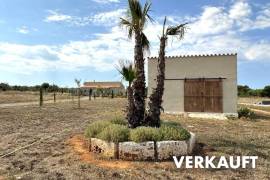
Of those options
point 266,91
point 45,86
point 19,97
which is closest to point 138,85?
point 19,97

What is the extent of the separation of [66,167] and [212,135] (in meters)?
7.01

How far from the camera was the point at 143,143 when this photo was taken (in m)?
9.48

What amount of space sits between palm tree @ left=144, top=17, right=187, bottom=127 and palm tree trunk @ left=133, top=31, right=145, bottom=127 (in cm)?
25

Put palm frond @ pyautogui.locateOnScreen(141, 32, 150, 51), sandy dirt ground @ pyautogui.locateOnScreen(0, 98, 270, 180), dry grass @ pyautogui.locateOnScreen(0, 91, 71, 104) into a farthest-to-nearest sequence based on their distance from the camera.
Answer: dry grass @ pyautogui.locateOnScreen(0, 91, 71, 104), palm frond @ pyautogui.locateOnScreen(141, 32, 150, 51), sandy dirt ground @ pyautogui.locateOnScreen(0, 98, 270, 180)

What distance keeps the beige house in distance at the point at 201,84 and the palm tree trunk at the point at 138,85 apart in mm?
11424

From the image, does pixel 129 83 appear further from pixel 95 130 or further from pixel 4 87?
pixel 4 87

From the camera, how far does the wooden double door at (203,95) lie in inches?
882

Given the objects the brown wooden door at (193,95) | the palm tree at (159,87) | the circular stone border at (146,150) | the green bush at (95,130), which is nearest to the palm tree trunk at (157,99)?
the palm tree at (159,87)

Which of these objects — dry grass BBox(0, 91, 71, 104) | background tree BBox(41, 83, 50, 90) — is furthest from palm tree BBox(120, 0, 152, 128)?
background tree BBox(41, 83, 50, 90)

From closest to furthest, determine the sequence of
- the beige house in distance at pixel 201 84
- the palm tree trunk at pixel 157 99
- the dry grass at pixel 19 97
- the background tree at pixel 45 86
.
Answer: the palm tree trunk at pixel 157 99 → the beige house in distance at pixel 201 84 → the dry grass at pixel 19 97 → the background tree at pixel 45 86

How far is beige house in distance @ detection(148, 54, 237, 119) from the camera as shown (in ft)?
72.7

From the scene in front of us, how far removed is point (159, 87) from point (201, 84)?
11658 mm

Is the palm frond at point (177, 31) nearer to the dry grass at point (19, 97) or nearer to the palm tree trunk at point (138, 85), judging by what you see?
the palm tree trunk at point (138, 85)

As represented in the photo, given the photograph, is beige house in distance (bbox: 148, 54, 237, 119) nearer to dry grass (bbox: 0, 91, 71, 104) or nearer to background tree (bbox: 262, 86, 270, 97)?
dry grass (bbox: 0, 91, 71, 104)
